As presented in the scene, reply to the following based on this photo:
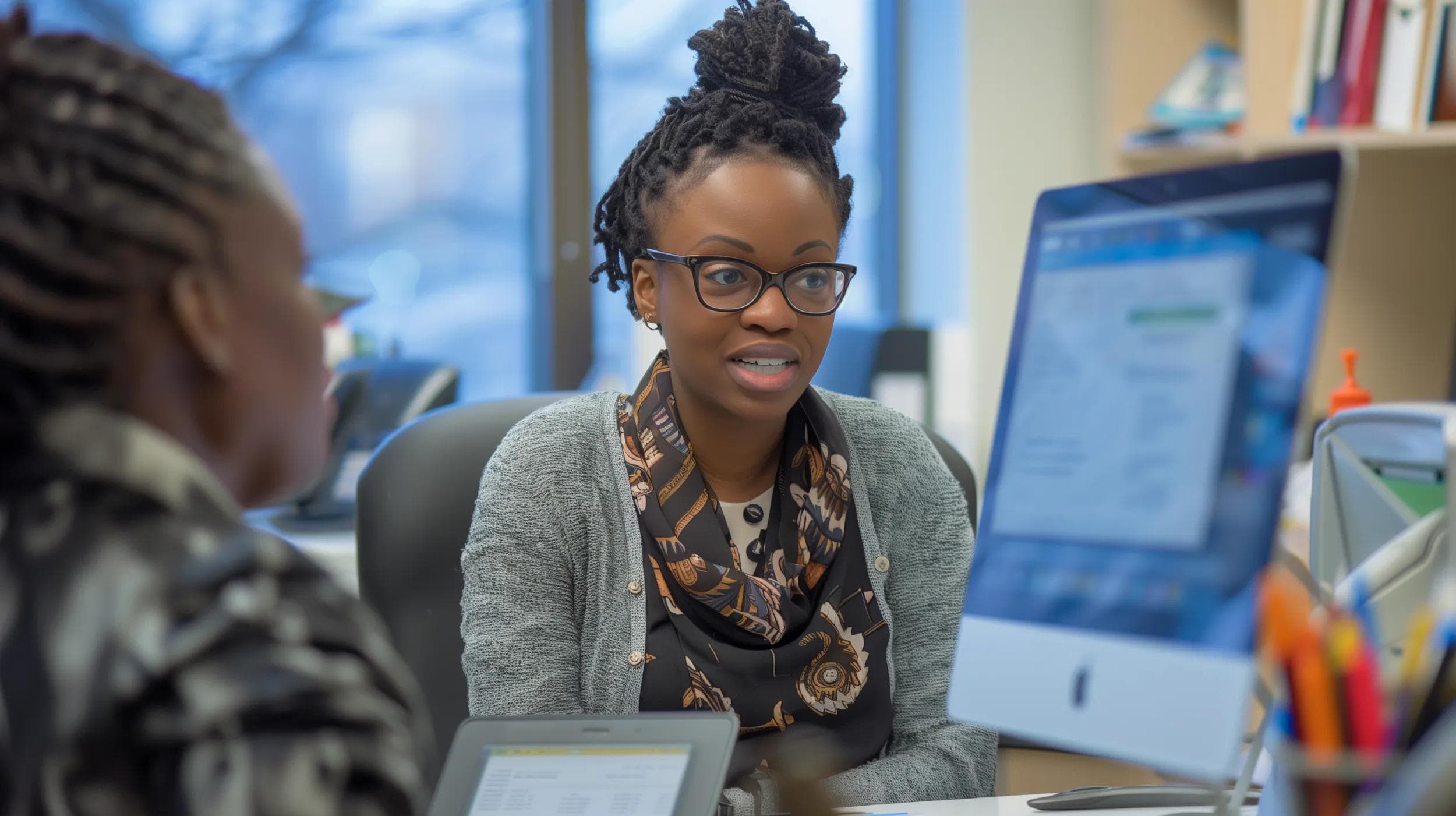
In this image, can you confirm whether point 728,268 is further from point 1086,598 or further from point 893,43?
point 893,43

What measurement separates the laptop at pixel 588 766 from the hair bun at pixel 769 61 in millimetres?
667

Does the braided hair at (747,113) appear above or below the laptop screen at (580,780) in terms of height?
above

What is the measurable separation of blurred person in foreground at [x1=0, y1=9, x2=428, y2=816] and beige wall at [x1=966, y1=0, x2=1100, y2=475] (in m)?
2.39

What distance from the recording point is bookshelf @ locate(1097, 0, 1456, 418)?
230cm

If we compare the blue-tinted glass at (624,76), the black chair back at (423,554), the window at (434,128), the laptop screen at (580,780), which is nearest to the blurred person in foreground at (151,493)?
the laptop screen at (580,780)

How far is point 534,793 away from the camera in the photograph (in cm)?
Result: 83

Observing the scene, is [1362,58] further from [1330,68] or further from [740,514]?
[740,514]

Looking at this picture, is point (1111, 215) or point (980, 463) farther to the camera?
point (980, 463)

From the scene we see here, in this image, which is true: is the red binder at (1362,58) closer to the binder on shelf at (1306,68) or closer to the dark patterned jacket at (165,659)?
the binder on shelf at (1306,68)

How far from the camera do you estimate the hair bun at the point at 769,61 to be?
4.21ft

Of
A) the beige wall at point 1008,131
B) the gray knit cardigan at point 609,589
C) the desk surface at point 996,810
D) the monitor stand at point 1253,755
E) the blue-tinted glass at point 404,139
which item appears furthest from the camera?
the beige wall at point 1008,131

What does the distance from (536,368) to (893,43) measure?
3.96 ft

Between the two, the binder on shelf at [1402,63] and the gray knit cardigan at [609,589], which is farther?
the binder on shelf at [1402,63]

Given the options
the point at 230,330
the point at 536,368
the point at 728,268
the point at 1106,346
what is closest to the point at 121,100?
the point at 230,330
